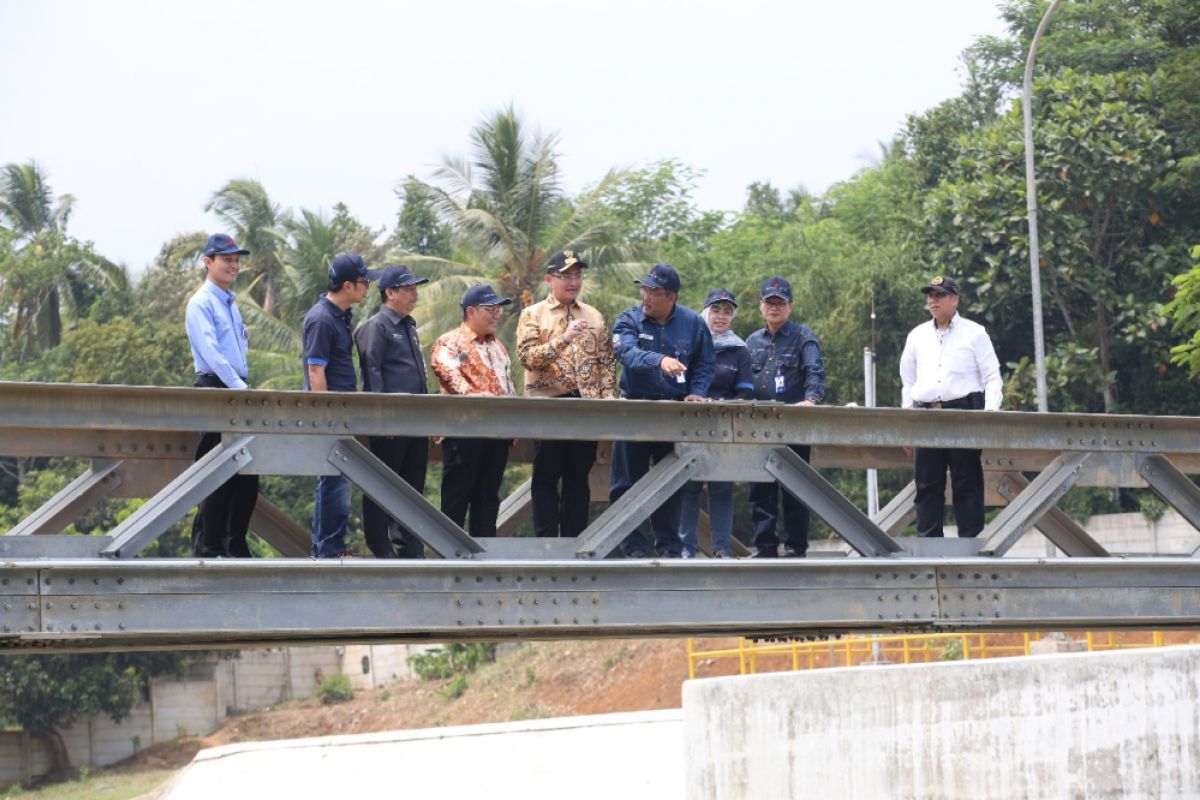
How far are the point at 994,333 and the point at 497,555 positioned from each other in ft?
91.6

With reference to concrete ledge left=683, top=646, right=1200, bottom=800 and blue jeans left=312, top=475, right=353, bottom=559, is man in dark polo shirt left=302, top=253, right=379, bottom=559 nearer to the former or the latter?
blue jeans left=312, top=475, right=353, bottom=559

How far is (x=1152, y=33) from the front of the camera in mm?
35812

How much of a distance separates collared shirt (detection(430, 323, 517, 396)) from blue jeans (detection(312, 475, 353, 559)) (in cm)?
85

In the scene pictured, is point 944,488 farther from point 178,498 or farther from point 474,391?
point 178,498

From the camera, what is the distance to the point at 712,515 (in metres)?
8.77

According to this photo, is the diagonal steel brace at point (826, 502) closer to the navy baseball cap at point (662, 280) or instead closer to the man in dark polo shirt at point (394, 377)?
the navy baseball cap at point (662, 280)

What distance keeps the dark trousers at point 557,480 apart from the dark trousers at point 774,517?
36.3 inches

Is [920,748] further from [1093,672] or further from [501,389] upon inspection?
[501,389]

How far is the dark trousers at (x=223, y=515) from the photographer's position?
300 inches

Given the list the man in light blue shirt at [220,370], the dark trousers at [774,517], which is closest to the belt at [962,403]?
the dark trousers at [774,517]

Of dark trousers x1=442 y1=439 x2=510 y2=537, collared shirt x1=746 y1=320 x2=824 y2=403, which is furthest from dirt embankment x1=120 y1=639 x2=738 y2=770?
dark trousers x1=442 y1=439 x2=510 y2=537

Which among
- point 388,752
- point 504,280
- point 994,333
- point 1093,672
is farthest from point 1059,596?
point 994,333

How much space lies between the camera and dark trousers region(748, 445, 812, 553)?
29.3 ft

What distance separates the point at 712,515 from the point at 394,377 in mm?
1762
